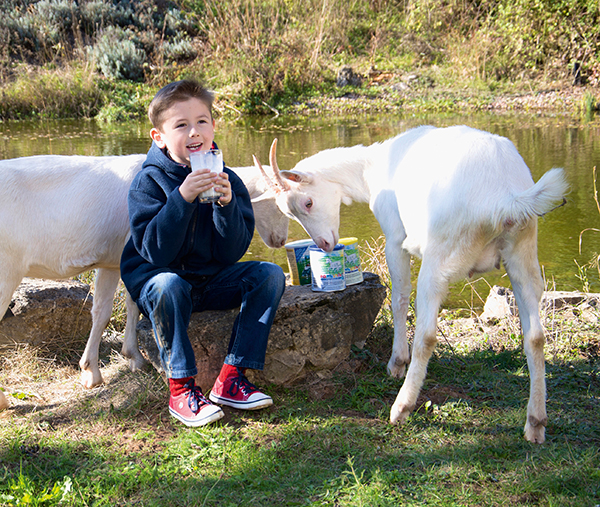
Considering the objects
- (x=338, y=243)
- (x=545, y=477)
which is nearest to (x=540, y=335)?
(x=545, y=477)

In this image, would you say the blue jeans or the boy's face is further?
the boy's face

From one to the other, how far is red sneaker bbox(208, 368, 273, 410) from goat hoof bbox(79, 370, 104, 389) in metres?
0.94

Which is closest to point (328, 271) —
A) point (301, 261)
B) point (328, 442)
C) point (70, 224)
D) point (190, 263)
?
point (301, 261)

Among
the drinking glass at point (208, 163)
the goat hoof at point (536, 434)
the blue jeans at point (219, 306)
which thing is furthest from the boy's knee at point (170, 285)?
the goat hoof at point (536, 434)

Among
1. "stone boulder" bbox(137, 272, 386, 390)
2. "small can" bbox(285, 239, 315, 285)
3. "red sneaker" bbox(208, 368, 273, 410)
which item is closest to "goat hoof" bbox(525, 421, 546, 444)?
"stone boulder" bbox(137, 272, 386, 390)

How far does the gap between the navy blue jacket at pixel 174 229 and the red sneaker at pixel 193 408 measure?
0.58m

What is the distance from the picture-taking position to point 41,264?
11.1 ft

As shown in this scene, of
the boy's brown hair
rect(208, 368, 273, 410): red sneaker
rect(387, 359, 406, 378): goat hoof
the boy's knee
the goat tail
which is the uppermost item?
the boy's brown hair

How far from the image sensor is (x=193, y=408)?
9.61 feet

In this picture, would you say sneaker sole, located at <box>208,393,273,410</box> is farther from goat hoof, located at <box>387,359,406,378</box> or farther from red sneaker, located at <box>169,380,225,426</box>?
goat hoof, located at <box>387,359,406,378</box>

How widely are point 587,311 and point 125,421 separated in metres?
3.30

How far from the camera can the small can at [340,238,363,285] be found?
3.66m

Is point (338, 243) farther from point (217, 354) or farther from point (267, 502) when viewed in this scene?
point (267, 502)

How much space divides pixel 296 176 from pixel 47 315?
2.01 metres
